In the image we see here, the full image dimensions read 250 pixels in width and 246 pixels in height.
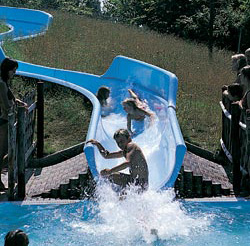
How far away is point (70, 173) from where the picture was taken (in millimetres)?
7688

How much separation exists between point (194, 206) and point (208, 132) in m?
3.65

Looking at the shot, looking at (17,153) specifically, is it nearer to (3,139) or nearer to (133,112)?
(3,139)

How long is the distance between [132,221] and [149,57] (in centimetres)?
1010

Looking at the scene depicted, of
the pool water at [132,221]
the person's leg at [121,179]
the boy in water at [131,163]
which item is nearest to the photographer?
the pool water at [132,221]

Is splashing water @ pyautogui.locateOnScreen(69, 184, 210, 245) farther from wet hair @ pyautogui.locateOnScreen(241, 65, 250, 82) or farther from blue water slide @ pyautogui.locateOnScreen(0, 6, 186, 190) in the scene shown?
wet hair @ pyautogui.locateOnScreen(241, 65, 250, 82)

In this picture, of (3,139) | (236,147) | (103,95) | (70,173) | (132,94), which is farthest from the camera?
(103,95)

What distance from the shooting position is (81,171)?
7578mm

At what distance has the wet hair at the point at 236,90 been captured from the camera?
7.98 metres

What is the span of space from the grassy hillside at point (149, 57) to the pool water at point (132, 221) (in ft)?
10.2

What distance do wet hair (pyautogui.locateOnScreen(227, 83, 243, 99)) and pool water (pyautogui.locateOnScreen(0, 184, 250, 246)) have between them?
6.07ft

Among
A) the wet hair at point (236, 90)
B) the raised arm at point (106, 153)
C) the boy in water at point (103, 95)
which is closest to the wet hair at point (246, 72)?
the wet hair at point (236, 90)

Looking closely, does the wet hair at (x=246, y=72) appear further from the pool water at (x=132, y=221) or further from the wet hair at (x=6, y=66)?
the wet hair at (x=6, y=66)

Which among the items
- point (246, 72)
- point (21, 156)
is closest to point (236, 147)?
point (246, 72)

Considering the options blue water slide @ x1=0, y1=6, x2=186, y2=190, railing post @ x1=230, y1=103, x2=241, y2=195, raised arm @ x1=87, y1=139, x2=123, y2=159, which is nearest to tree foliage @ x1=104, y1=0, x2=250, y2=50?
blue water slide @ x1=0, y1=6, x2=186, y2=190
